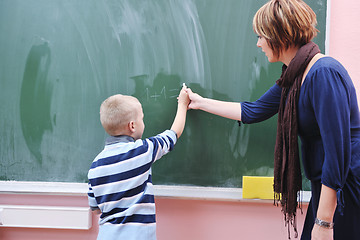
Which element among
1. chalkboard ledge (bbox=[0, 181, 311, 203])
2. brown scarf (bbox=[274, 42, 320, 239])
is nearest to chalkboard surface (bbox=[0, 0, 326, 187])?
chalkboard ledge (bbox=[0, 181, 311, 203])

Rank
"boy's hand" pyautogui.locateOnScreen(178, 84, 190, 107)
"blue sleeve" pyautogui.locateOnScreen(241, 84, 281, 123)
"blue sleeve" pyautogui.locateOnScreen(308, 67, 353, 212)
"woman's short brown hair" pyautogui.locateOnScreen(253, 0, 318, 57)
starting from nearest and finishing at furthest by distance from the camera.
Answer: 1. "blue sleeve" pyautogui.locateOnScreen(308, 67, 353, 212)
2. "woman's short brown hair" pyautogui.locateOnScreen(253, 0, 318, 57)
3. "blue sleeve" pyautogui.locateOnScreen(241, 84, 281, 123)
4. "boy's hand" pyautogui.locateOnScreen(178, 84, 190, 107)

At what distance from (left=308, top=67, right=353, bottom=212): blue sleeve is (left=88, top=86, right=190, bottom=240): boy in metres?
0.62

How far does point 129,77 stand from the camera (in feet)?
4.94

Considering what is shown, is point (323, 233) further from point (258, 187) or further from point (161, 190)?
point (161, 190)

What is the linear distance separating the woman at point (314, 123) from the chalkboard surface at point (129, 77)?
304 millimetres

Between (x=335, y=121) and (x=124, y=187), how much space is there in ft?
2.58

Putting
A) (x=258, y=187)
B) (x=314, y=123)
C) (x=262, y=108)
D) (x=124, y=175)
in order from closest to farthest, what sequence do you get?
1. (x=314, y=123)
2. (x=124, y=175)
3. (x=262, y=108)
4. (x=258, y=187)

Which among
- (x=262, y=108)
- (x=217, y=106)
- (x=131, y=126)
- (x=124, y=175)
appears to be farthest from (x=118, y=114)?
(x=262, y=108)

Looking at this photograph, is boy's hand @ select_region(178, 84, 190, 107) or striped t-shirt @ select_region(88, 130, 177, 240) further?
boy's hand @ select_region(178, 84, 190, 107)

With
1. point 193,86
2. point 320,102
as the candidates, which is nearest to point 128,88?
point 193,86

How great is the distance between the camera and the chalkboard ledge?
1.47m

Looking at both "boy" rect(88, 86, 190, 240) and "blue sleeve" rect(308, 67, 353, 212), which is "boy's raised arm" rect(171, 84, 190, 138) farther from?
"blue sleeve" rect(308, 67, 353, 212)

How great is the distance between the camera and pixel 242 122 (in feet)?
4.62

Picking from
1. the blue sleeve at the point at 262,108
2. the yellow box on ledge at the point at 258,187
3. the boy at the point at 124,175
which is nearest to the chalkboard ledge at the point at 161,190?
the yellow box on ledge at the point at 258,187
